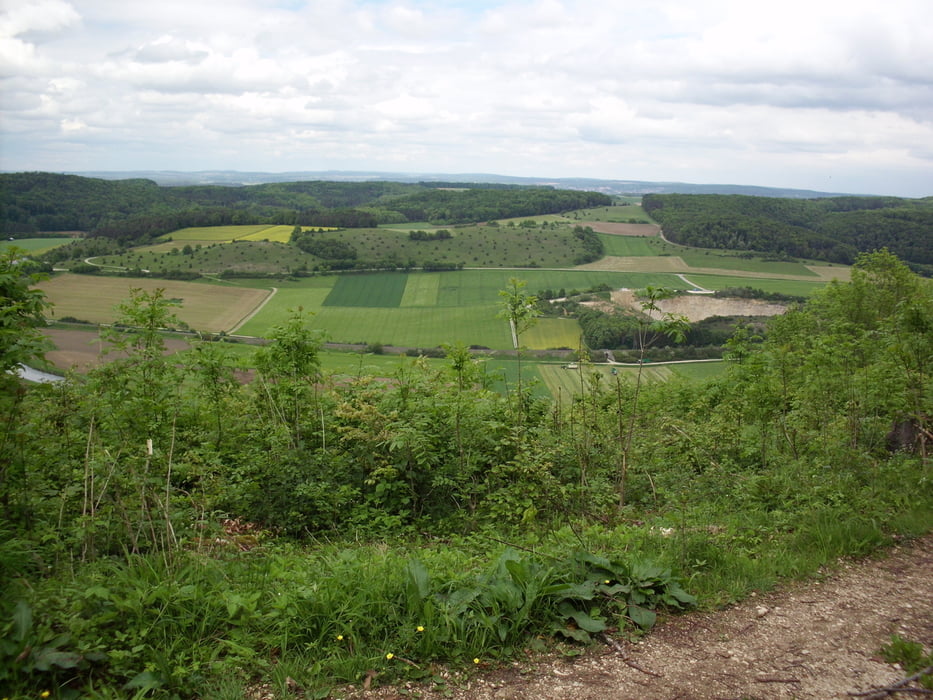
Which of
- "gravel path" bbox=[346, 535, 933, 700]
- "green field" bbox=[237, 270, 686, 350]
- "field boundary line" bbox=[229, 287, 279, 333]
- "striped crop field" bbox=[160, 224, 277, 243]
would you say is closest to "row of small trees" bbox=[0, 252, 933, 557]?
"gravel path" bbox=[346, 535, 933, 700]

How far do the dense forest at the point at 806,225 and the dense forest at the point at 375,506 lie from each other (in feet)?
142

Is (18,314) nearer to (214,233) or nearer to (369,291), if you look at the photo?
(369,291)

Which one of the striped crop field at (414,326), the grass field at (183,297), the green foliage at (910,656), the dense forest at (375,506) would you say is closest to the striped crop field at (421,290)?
the striped crop field at (414,326)

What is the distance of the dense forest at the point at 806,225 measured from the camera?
5003 cm

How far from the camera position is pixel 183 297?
39000mm

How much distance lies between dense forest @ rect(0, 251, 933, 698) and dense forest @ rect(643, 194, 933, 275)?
43407 mm

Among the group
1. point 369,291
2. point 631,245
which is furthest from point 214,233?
point 631,245

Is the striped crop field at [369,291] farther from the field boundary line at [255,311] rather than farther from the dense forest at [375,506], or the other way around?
the dense forest at [375,506]

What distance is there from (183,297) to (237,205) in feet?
262

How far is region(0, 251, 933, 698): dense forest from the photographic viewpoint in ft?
11.5

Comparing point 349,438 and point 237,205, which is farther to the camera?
point 237,205

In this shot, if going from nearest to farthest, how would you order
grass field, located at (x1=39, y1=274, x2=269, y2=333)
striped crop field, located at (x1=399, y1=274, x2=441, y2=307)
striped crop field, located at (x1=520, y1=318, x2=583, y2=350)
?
grass field, located at (x1=39, y1=274, x2=269, y2=333), striped crop field, located at (x1=520, y1=318, x2=583, y2=350), striped crop field, located at (x1=399, y1=274, x2=441, y2=307)

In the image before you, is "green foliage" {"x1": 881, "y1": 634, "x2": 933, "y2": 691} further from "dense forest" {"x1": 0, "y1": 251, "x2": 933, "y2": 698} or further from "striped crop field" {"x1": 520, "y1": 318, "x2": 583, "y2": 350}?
"striped crop field" {"x1": 520, "y1": 318, "x2": 583, "y2": 350}

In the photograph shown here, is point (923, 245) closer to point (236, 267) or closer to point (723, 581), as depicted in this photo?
point (723, 581)
